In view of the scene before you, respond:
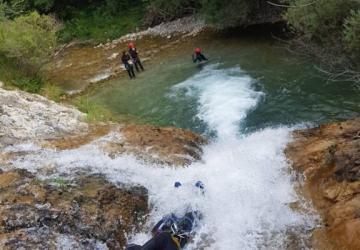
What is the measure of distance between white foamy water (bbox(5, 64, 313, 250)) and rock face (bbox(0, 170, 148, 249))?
409 mm

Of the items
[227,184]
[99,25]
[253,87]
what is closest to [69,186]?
[227,184]

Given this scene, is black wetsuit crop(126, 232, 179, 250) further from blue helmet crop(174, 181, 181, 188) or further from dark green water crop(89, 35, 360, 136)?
dark green water crop(89, 35, 360, 136)

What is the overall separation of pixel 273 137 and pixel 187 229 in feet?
15.4

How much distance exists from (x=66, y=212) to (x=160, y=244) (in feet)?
6.90

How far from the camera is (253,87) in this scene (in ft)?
57.1

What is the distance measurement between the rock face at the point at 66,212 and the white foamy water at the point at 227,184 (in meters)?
0.41

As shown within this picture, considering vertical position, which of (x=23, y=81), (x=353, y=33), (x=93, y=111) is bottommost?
(x=93, y=111)

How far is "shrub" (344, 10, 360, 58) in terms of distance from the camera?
1356 cm

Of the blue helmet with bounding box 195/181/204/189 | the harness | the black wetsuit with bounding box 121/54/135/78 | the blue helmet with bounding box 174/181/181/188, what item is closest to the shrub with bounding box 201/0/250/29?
the black wetsuit with bounding box 121/54/135/78

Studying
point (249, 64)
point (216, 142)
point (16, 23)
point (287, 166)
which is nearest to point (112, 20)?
point (16, 23)

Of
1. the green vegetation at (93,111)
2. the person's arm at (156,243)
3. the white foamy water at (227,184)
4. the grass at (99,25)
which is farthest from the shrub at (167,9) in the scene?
the person's arm at (156,243)

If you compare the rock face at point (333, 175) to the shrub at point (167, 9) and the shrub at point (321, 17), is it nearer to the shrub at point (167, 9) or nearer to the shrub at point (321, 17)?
the shrub at point (321, 17)

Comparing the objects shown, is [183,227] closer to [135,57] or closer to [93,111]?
[93,111]

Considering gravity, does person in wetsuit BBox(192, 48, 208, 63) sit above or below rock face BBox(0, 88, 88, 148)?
below
